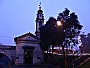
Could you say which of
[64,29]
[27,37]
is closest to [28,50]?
[27,37]

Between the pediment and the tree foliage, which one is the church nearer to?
the pediment

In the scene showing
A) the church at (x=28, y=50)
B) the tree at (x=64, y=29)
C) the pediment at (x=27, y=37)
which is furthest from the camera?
the pediment at (x=27, y=37)

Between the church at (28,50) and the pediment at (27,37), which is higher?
the pediment at (27,37)

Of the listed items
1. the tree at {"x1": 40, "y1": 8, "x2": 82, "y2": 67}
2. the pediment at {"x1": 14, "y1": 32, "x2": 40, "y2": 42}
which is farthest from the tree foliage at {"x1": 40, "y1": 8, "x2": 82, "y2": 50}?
the pediment at {"x1": 14, "y1": 32, "x2": 40, "y2": 42}

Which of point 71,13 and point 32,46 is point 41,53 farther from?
point 71,13

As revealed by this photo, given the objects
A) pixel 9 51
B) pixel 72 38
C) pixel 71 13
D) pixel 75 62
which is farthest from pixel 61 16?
pixel 9 51

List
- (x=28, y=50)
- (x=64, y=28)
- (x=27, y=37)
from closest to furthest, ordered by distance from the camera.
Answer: (x=64, y=28)
(x=28, y=50)
(x=27, y=37)

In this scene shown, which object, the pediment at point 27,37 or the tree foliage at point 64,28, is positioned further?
the pediment at point 27,37

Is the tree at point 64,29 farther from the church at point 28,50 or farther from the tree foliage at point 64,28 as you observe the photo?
the church at point 28,50

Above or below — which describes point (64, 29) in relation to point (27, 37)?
below

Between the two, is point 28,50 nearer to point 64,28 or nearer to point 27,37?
point 27,37

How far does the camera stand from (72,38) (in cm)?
2238

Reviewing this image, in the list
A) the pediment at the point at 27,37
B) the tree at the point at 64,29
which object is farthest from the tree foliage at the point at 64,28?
the pediment at the point at 27,37

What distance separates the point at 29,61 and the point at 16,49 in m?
3.30
